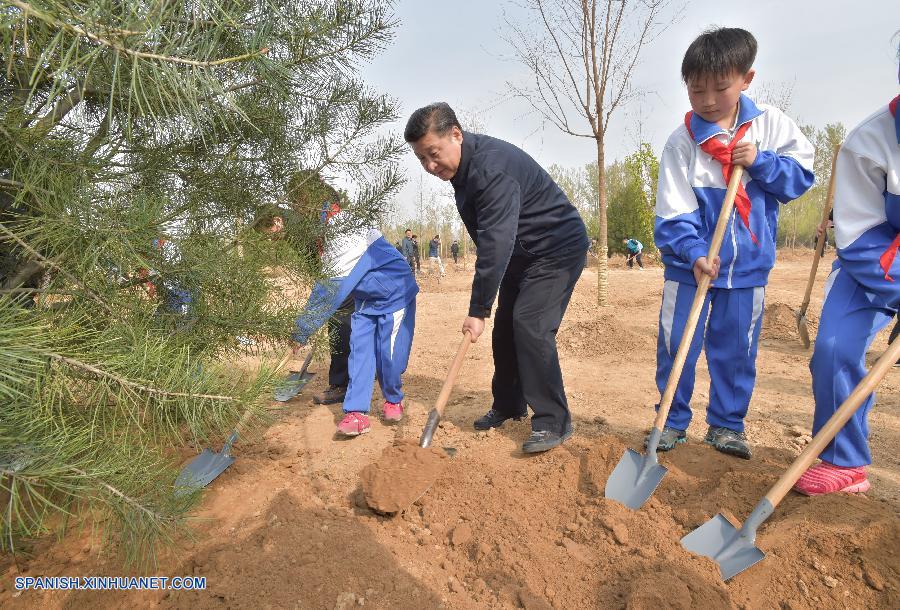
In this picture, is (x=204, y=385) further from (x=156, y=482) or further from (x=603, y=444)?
(x=603, y=444)

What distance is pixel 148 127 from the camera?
1.91 metres

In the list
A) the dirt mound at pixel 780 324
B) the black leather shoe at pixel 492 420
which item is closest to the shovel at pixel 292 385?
the black leather shoe at pixel 492 420

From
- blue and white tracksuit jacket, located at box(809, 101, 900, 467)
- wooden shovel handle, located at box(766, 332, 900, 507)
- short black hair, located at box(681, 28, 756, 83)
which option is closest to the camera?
wooden shovel handle, located at box(766, 332, 900, 507)

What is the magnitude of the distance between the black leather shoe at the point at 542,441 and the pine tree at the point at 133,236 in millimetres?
1339

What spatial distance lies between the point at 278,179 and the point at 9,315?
1.42 m

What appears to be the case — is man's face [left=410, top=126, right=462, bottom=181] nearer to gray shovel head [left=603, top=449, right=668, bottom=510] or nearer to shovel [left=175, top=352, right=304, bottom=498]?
shovel [left=175, top=352, right=304, bottom=498]

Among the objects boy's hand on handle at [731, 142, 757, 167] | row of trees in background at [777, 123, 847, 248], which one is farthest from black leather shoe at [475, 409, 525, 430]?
row of trees in background at [777, 123, 847, 248]

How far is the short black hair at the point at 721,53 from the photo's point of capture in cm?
222

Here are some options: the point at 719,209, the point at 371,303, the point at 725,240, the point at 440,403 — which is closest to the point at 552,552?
the point at 440,403

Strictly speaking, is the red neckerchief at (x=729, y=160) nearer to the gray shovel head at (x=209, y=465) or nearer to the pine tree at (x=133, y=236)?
the pine tree at (x=133, y=236)

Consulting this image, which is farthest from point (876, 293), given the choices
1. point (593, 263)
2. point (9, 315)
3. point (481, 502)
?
point (593, 263)

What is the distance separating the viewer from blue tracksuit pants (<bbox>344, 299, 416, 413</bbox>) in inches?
127

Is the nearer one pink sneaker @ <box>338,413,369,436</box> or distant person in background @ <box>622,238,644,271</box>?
pink sneaker @ <box>338,413,369,436</box>

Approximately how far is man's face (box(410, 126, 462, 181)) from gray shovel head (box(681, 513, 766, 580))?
1.87 metres
